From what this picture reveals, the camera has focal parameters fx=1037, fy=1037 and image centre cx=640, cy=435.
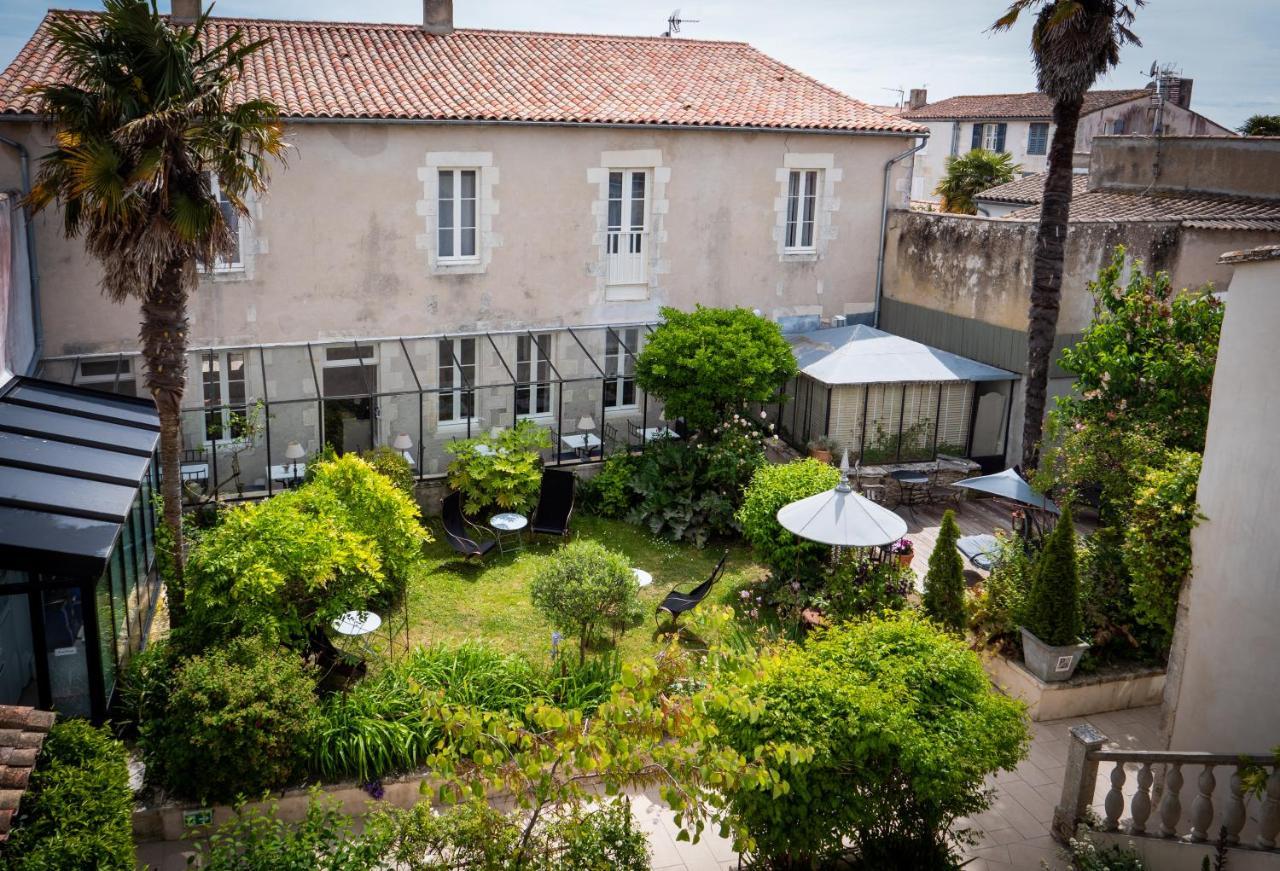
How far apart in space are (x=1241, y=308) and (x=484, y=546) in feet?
33.7

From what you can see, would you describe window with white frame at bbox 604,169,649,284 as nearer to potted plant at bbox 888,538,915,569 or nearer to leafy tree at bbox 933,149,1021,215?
potted plant at bbox 888,538,915,569

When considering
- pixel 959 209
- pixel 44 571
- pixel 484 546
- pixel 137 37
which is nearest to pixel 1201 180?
pixel 959 209

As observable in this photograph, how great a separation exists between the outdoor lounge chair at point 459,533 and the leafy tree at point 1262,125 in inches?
→ 1429

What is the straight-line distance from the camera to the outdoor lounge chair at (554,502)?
54.3ft

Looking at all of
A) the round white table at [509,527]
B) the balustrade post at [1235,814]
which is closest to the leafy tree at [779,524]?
the round white table at [509,527]

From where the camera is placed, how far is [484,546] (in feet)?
50.8

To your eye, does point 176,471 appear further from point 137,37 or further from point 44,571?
point 137,37

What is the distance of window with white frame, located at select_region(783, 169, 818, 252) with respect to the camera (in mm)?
20344

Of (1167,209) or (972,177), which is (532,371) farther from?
(972,177)

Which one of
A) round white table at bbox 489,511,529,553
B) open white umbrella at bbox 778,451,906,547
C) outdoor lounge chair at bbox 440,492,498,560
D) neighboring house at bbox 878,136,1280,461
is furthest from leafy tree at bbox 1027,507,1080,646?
outdoor lounge chair at bbox 440,492,498,560

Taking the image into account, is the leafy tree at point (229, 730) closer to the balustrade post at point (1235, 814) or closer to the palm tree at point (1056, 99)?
the balustrade post at point (1235, 814)

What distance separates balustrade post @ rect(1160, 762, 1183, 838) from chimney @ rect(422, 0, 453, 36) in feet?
57.8

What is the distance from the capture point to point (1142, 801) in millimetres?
8992

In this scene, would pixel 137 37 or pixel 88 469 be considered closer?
pixel 137 37
